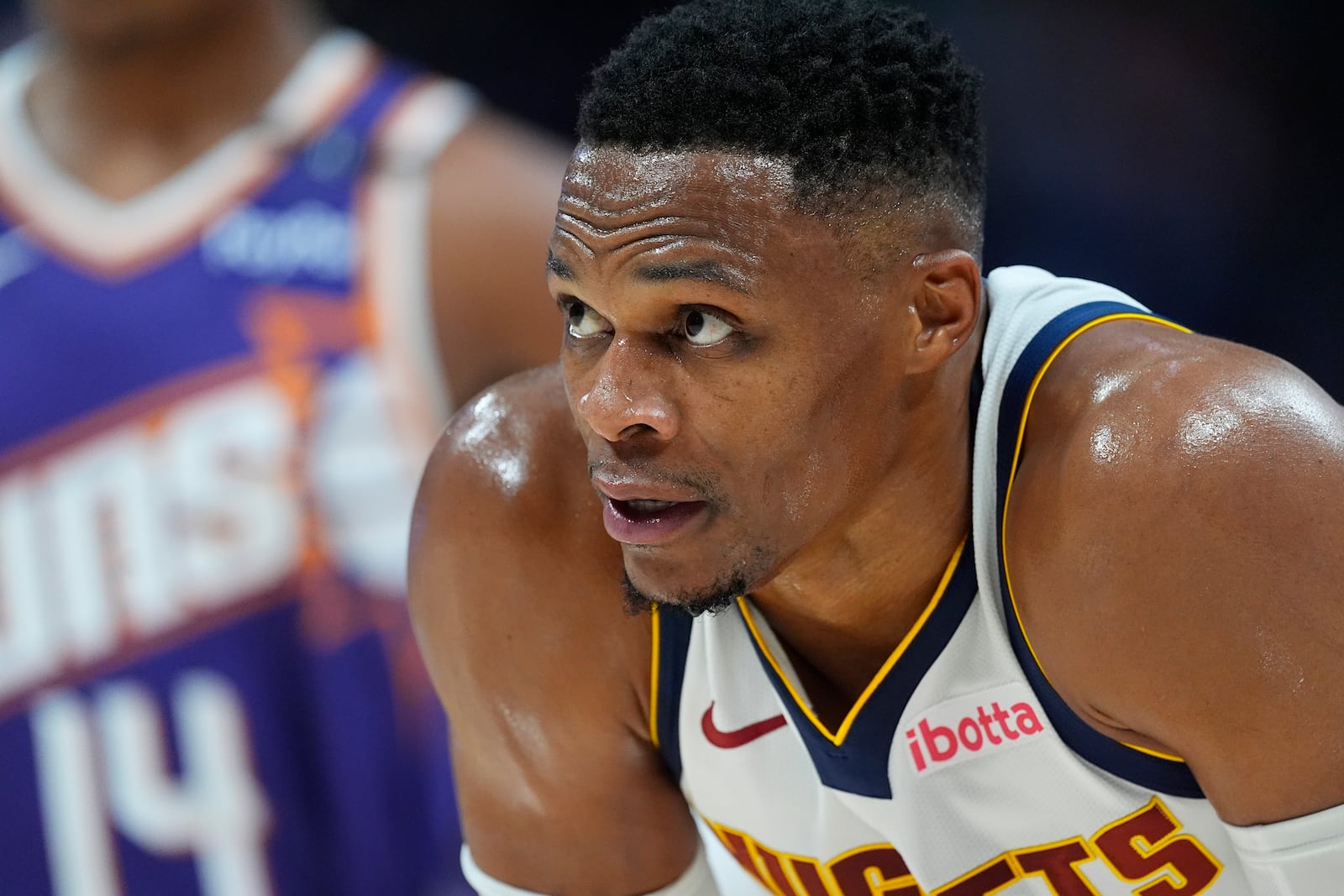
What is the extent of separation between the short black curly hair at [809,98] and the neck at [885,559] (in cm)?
18

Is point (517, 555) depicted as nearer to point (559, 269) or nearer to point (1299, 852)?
point (559, 269)

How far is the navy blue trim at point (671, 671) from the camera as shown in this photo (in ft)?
5.13

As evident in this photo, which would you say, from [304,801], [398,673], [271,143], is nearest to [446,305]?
[271,143]

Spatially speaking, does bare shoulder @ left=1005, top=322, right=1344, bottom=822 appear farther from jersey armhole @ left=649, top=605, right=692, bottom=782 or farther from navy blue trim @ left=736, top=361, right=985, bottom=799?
jersey armhole @ left=649, top=605, right=692, bottom=782

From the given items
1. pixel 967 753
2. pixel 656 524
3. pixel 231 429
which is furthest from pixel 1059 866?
pixel 231 429

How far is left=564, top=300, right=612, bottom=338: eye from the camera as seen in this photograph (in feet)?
4.52

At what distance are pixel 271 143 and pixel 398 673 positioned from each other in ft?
3.01

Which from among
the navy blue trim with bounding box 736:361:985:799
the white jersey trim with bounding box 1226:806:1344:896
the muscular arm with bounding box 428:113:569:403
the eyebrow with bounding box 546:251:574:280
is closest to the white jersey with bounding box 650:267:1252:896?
the navy blue trim with bounding box 736:361:985:799

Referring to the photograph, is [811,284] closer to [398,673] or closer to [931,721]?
[931,721]

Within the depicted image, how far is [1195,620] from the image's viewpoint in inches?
48.3

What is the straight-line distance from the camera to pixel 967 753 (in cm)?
147

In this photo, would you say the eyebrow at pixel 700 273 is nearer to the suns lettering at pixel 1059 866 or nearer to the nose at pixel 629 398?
the nose at pixel 629 398

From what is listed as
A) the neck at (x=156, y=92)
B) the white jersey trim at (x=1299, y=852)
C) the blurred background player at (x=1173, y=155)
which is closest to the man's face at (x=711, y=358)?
the white jersey trim at (x=1299, y=852)

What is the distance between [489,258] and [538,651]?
1.17 meters
